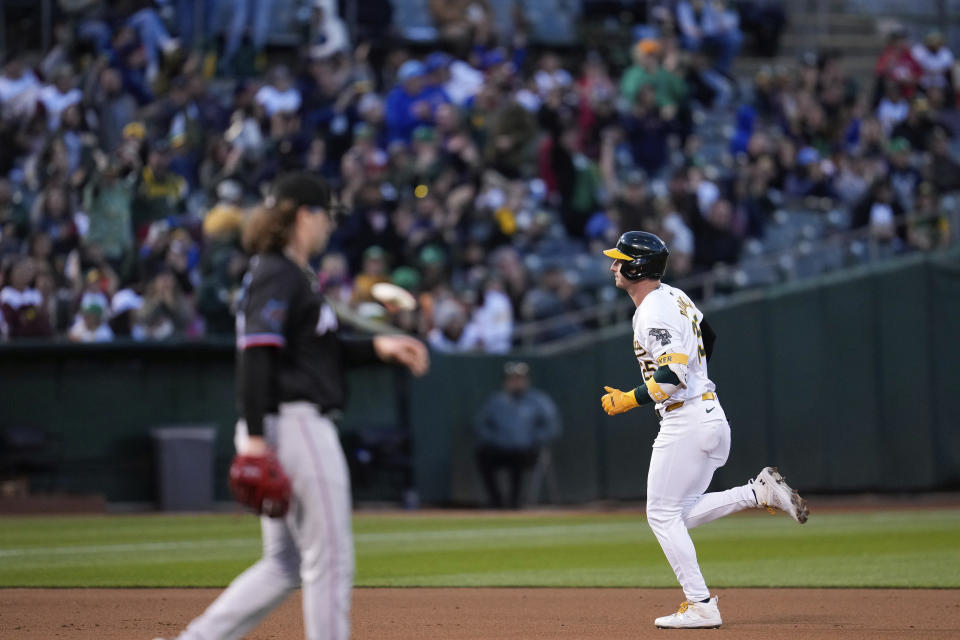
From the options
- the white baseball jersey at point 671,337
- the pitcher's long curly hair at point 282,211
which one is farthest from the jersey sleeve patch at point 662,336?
the pitcher's long curly hair at point 282,211

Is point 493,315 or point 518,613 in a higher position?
point 493,315

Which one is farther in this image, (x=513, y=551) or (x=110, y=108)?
(x=110, y=108)

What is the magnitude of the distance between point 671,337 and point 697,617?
1411 mm

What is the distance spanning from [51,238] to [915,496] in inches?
463

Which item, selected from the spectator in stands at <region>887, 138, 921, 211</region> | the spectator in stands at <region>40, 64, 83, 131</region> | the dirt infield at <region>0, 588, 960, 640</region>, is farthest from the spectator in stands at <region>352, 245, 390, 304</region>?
the spectator in stands at <region>887, 138, 921, 211</region>

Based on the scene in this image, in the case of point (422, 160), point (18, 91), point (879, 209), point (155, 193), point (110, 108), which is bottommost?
point (879, 209)

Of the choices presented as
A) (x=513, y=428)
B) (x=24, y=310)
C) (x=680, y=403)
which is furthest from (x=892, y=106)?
(x=680, y=403)

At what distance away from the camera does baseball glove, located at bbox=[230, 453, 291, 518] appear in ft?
15.3

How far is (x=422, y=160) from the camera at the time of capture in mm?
19078

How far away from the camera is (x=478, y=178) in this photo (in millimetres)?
19453

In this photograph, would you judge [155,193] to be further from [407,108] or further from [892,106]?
[892,106]

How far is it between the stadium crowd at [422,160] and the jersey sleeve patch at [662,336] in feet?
30.9

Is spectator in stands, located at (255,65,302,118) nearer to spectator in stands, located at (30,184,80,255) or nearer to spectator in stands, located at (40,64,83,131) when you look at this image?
spectator in stands, located at (40,64,83,131)

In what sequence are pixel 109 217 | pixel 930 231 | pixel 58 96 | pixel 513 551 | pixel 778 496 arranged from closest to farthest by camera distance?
1. pixel 778 496
2. pixel 513 551
3. pixel 109 217
4. pixel 58 96
5. pixel 930 231
